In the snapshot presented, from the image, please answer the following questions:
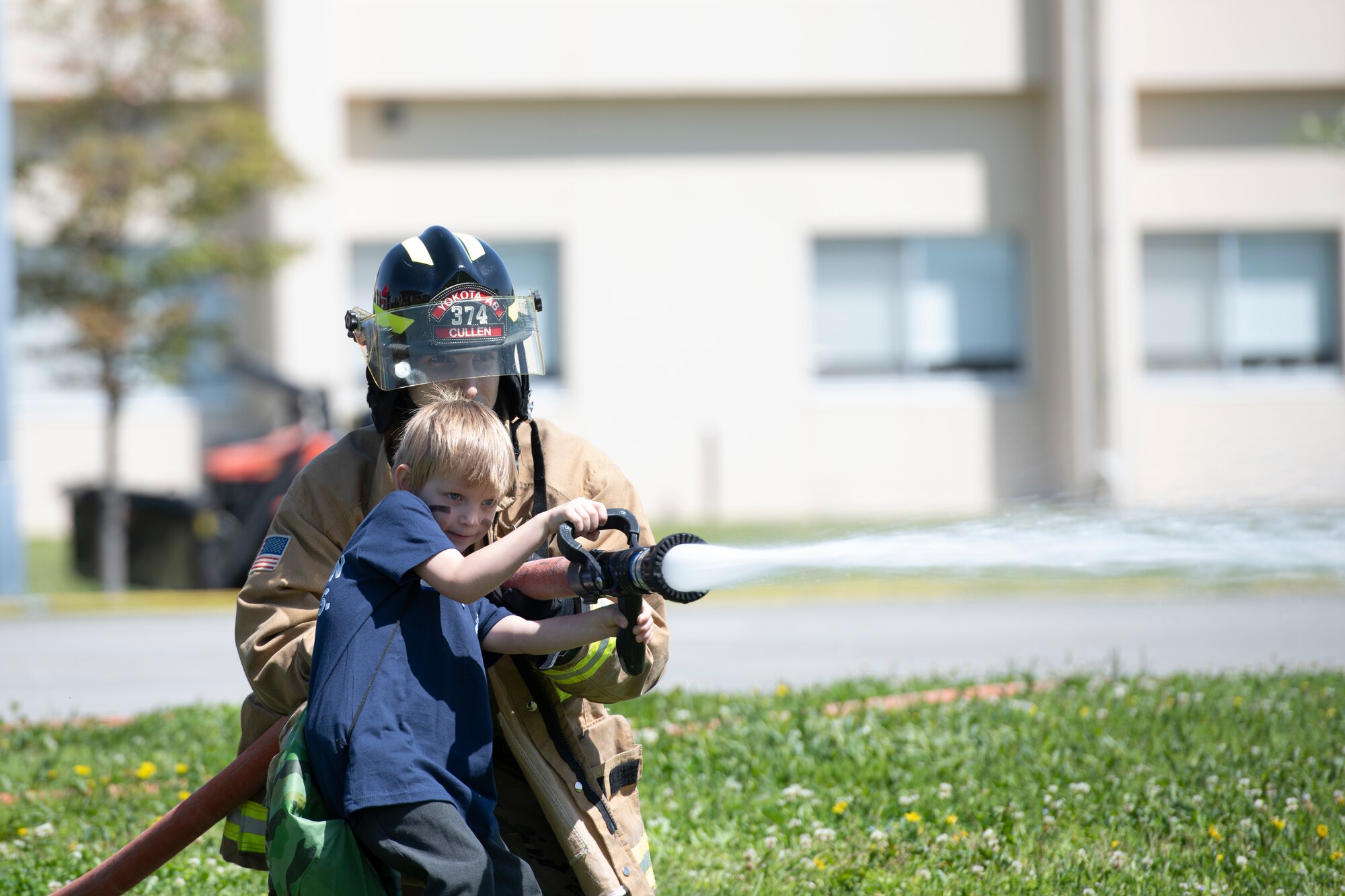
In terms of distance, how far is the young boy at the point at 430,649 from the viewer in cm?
275

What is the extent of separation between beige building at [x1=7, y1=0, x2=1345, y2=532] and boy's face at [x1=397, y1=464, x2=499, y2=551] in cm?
1334

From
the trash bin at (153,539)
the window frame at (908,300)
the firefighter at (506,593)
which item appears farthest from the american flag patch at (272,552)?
the window frame at (908,300)

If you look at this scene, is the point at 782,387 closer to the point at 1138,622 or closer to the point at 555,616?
the point at 1138,622

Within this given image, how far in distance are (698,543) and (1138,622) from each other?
25.7ft

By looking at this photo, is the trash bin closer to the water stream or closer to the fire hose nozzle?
the water stream

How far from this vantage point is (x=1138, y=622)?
32.1 ft

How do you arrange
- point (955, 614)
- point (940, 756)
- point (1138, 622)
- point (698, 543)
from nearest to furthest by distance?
point (698, 543)
point (940, 756)
point (1138, 622)
point (955, 614)

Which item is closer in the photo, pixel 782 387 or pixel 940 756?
pixel 940 756

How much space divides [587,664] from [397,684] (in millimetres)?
404

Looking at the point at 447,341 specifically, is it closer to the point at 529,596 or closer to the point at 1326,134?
the point at 529,596

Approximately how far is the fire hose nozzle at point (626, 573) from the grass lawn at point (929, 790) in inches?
66.3

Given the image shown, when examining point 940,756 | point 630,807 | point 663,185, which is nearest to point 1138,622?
point 940,756

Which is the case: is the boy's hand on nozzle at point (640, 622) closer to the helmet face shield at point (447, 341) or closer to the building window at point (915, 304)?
the helmet face shield at point (447, 341)

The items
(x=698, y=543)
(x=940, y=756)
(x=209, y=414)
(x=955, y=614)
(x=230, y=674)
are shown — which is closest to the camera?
(x=698, y=543)
